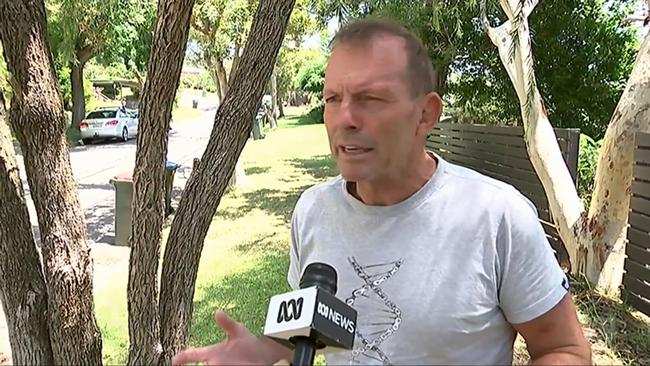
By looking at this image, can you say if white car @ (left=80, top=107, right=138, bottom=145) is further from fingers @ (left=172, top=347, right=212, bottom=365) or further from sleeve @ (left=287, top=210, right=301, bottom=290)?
fingers @ (left=172, top=347, right=212, bottom=365)

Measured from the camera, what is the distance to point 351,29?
134 centimetres

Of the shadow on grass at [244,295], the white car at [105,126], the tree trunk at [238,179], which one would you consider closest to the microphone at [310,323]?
the shadow on grass at [244,295]

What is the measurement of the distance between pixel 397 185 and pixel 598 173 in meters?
4.41

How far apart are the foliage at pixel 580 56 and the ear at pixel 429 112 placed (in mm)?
8390

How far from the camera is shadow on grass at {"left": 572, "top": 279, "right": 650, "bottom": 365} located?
4.20 metres

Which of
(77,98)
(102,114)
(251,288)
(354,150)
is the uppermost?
(354,150)

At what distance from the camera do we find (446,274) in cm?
126

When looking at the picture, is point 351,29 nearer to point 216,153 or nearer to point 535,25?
point 216,153

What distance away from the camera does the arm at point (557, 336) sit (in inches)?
48.4

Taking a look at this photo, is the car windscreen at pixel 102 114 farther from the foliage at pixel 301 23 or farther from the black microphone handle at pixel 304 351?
the black microphone handle at pixel 304 351

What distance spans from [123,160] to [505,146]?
13.3 meters

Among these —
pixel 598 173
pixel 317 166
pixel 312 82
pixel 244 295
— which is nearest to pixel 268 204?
pixel 244 295

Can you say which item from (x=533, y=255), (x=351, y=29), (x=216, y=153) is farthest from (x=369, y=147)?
(x=216, y=153)

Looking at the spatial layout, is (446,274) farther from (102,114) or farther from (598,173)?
(102,114)
